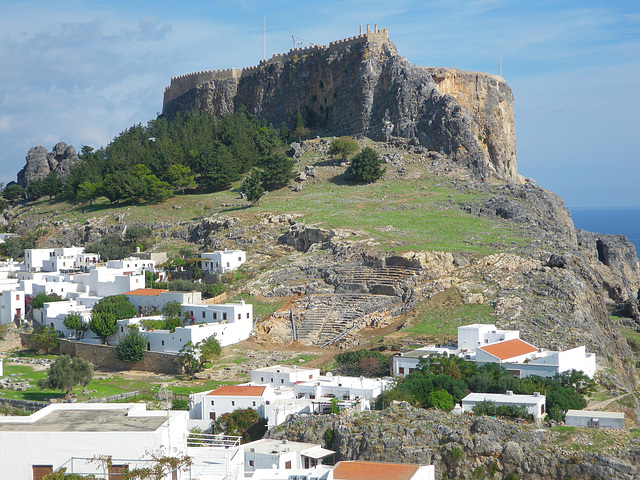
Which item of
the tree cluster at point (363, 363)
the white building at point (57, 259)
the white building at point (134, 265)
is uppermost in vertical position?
the white building at point (57, 259)

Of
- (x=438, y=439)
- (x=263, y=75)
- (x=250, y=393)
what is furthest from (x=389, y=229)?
(x=263, y=75)

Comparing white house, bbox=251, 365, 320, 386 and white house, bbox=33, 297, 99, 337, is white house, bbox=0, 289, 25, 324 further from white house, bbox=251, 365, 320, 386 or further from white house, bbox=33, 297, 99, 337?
white house, bbox=251, 365, 320, 386

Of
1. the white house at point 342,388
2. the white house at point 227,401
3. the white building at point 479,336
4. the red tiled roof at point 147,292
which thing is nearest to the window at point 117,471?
the white house at point 227,401

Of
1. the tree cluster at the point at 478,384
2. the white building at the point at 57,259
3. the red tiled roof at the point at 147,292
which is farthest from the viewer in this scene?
the white building at the point at 57,259

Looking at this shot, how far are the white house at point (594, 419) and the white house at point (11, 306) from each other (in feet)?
133

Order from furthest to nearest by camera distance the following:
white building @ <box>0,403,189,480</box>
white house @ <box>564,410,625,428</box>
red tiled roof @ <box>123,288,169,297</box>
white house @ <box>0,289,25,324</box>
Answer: white house @ <box>0,289,25,324</box>, red tiled roof @ <box>123,288,169,297</box>, white house @ <box>564,410,625,428</box>, white building @ <box>0,403,189,480</box>

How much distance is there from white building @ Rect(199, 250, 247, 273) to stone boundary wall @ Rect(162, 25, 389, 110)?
35638 mm

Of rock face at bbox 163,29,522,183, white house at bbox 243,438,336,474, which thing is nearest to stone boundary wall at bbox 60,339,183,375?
white house at bbox 243,438,336,474

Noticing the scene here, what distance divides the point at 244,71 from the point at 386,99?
23.3m

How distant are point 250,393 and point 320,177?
146ft

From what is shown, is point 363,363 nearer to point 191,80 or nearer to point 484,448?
point 484,448

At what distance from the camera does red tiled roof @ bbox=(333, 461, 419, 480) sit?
24784mm

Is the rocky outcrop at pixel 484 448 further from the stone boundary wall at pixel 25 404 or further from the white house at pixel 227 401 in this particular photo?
the stone boundary wall at pixel 25 404

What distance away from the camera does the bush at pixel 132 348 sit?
1874 inches
